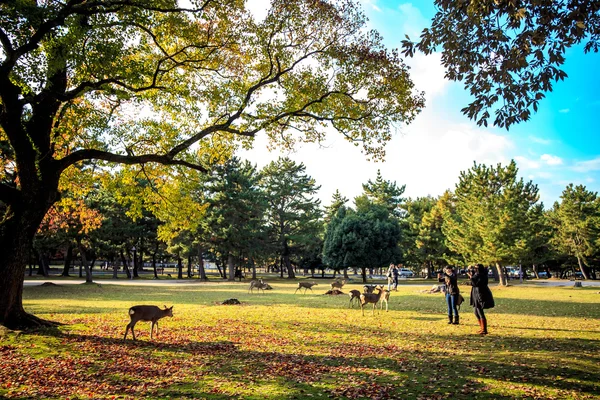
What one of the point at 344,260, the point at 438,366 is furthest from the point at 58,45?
the point at 344,260

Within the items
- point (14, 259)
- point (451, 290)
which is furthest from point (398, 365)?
point (14, 259)

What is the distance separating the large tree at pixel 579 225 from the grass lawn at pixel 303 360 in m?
44.3

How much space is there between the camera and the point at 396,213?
6675 cm

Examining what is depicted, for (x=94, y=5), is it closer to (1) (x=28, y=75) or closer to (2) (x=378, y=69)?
(1) (x=28, y=75)

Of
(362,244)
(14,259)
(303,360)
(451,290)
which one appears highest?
(362,244)

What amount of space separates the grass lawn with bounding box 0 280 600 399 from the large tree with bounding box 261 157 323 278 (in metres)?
41.8

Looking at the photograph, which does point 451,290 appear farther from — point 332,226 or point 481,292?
point 332,226

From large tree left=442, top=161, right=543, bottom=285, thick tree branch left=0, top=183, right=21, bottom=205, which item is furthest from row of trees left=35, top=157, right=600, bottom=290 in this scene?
thick tree branch left=0, top=183, right=21, bottom=205

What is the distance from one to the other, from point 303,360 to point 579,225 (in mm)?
53009

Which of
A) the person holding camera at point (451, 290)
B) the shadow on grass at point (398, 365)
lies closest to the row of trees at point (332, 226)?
the shadow on grass at point (398, 365)

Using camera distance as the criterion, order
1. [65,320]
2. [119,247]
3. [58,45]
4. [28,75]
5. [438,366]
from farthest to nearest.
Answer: [119,247] < [65,320] < [28,75] < [58,45] < [438,366]

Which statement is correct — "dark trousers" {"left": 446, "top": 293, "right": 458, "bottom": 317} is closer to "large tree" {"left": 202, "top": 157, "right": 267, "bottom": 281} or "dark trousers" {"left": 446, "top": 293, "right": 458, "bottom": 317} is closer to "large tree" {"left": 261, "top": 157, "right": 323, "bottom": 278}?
"large tree" {"left": 202, "top": 157, "right": 267, "bottom": 281}

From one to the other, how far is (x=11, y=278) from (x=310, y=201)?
157 feet

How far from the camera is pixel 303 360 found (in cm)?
723
